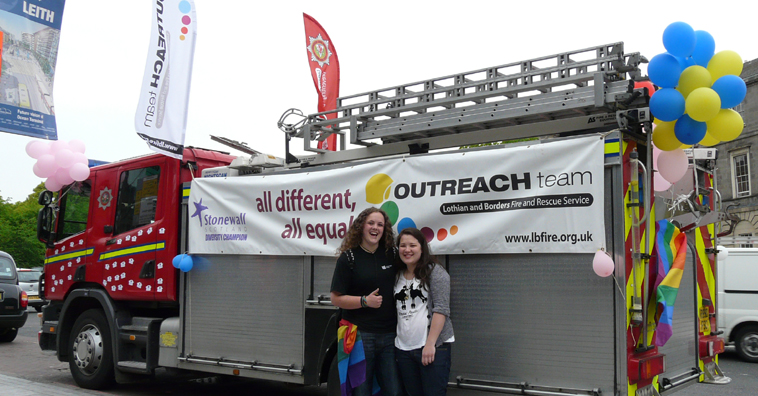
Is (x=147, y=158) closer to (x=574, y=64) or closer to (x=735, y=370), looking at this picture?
(x=574, y=64)

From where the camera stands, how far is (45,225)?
8.66m

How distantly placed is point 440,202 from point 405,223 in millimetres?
375

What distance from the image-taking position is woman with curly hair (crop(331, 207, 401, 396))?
4961 millimetres

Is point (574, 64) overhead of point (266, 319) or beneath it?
overhead

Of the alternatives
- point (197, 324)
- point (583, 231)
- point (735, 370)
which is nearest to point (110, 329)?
point (197, 324)

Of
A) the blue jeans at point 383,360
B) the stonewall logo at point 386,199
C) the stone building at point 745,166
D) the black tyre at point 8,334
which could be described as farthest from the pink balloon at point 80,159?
the stone building at point 745,166

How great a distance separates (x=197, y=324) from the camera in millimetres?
7281

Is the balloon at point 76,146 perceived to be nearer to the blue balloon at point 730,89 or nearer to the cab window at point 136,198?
the cab window at point 136,198

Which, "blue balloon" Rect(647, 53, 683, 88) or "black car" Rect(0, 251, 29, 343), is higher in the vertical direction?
"blue balloon" Rect(647, 53, 683, 88)

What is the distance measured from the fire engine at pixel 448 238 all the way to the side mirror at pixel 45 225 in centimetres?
3

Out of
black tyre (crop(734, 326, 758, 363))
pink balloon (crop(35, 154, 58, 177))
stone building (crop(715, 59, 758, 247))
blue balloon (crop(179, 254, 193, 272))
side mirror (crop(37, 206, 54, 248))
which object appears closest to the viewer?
blue balloon (crop(179, 254, 193, 272))

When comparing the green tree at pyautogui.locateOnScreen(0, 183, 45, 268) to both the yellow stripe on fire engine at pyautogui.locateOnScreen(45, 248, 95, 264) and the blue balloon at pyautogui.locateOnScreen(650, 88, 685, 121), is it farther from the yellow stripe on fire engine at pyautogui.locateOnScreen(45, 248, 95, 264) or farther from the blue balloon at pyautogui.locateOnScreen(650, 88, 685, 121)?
the blue balloon at pyautogui.locateOnScreen(650, 88, 685, 121)

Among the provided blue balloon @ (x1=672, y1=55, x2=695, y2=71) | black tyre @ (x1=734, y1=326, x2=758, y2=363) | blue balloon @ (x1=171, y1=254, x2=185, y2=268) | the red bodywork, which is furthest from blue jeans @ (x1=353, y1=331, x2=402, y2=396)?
black tyre @ (x1=734, y1=326, x2=758, y2=363)

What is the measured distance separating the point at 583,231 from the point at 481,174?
38.2 inches
